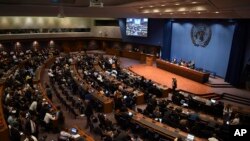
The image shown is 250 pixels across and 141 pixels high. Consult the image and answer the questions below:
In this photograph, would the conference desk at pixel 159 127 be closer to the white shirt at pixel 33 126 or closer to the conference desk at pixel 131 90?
the conference desk at pixel 131 90

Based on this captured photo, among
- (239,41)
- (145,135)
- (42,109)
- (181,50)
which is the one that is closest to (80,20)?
(181,50)

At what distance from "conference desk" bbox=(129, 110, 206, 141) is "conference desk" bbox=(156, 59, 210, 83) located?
9242mm

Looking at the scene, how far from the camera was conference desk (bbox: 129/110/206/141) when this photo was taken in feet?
33.1

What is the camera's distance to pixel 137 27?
30562 mm

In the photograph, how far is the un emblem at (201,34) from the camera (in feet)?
72.5

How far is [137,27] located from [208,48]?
1078cm

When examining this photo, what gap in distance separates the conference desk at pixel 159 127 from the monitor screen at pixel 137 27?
1860 cm

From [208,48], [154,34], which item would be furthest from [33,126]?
[154,34]

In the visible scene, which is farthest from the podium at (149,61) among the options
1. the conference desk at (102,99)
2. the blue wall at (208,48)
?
the conference desk at (102,99)

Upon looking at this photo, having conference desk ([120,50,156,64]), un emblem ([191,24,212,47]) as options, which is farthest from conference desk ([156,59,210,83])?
un emblem ([191,24,212,47])

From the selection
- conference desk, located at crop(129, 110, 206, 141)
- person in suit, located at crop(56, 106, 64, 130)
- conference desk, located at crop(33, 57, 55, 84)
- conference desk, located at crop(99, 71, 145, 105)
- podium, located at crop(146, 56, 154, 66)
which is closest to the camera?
conference desk, located at crop(129, 110, 206, 141)

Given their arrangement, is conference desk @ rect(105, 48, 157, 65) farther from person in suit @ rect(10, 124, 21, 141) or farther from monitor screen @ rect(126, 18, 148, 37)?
person in suit @ rect(10, 124, 21, 141)

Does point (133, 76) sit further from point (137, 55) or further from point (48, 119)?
point (137, 55)

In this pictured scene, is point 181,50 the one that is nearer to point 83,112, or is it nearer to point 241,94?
point 241,94
